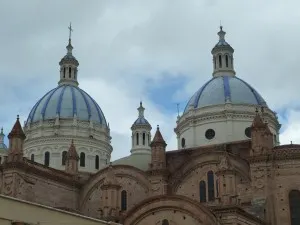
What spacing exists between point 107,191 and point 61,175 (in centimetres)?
1038

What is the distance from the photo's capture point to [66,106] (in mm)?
69188

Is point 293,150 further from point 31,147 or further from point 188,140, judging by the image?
point 31,147

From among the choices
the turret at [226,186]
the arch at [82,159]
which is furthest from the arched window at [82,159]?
the turret at [226,186]

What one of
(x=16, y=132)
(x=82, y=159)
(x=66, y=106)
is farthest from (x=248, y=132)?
(x=16, y=132)

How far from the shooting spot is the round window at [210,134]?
2325 inches

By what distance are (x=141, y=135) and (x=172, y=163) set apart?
20.1 metres

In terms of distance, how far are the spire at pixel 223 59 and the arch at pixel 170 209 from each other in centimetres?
2769

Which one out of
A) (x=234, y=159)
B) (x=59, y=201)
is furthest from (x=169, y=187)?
(x=59, y=201)

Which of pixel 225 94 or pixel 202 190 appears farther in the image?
pixel 225 94

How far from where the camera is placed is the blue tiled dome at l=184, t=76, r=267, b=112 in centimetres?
6075

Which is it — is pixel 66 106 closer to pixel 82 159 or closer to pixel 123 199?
pixel 82 159

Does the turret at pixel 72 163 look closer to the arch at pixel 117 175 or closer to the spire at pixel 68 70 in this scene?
the arch at pixel 117 175

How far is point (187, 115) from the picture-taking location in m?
61.6

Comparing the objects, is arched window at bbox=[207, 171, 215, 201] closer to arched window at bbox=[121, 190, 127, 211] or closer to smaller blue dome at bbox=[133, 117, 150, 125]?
arched window at bbox=[121, 190, 127, 211]
